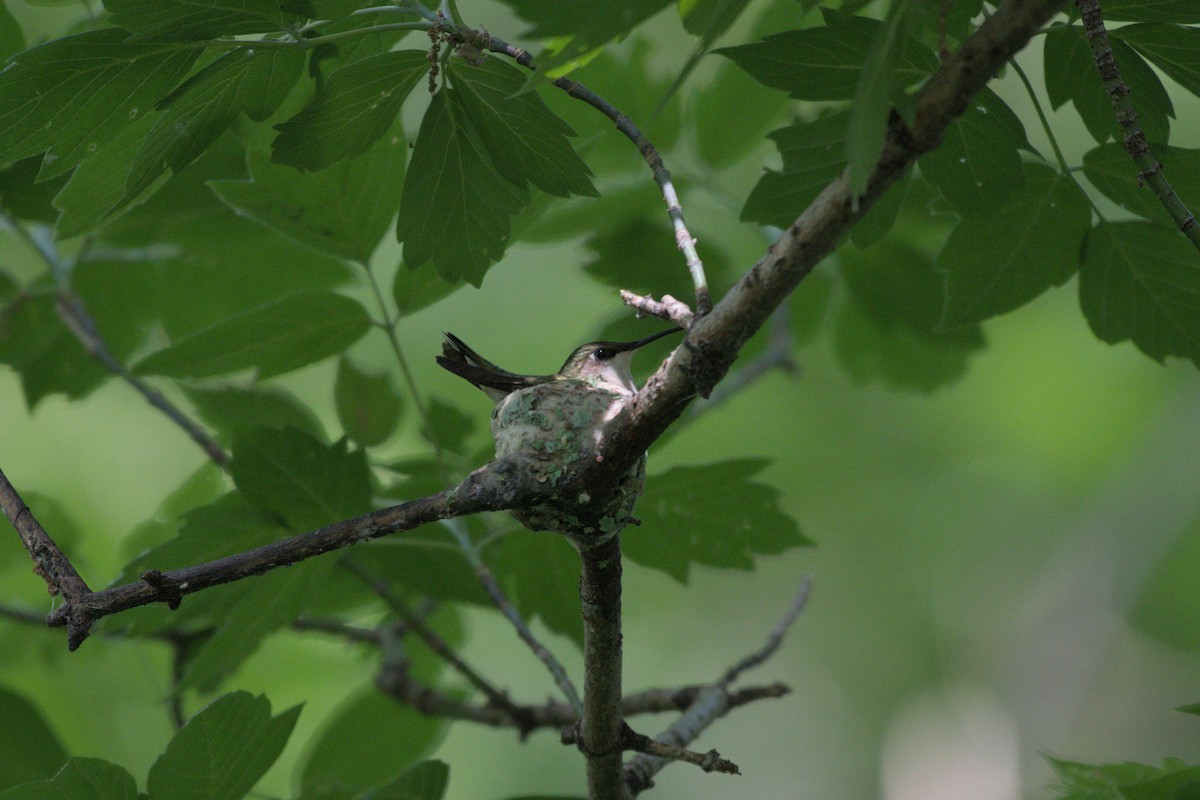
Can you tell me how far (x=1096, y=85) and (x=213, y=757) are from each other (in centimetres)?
203

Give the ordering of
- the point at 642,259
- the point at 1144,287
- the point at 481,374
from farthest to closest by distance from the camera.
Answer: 1. the point at 642,259
2. the point at 1144,287
3. the point at 481,374

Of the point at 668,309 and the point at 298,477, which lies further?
the point at 298,477

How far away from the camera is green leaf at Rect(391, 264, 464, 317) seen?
2.42 meters

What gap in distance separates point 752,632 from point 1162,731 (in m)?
3.33

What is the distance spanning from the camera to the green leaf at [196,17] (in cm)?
146

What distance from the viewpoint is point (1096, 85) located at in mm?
1782

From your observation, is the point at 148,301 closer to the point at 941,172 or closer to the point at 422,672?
the point at 422,672

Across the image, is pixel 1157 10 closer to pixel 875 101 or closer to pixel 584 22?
pixel 875 101

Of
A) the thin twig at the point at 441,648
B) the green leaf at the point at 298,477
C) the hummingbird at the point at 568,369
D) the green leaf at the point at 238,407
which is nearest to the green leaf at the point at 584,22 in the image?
the hummingbird at the point at 568,369

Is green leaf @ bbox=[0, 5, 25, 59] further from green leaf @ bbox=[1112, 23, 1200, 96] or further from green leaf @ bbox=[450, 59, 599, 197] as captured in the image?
green leaf @ bbox=[1112, 23, 1200, 96]

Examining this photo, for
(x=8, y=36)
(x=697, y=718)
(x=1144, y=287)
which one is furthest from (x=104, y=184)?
(x=1144, y=287)

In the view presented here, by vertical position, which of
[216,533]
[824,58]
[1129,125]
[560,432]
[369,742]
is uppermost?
[824,58]

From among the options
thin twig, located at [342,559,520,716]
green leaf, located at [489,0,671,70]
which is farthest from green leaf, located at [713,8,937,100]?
thin twig, located at [342,559,520,716]

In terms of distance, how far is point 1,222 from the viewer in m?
3.14
